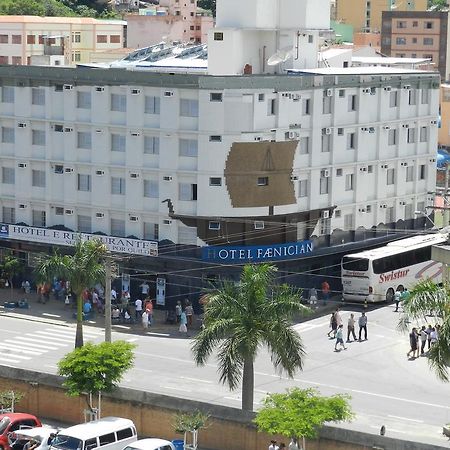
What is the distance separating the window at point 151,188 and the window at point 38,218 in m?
6.72

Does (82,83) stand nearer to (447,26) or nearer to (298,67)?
(298,67)

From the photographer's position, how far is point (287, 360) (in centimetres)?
5266

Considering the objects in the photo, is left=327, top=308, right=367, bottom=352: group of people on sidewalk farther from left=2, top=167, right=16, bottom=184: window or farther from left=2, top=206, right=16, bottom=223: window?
left=2, top=167, right=16, bottom=184: window

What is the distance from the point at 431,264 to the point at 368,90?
9861mm

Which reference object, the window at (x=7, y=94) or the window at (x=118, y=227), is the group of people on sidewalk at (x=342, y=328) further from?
the window at (x=7, y=94)

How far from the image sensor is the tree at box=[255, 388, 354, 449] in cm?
4781

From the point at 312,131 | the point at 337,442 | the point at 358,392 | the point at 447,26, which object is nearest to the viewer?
the point at 337,442

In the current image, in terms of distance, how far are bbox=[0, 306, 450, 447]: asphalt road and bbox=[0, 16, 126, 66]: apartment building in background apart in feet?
292

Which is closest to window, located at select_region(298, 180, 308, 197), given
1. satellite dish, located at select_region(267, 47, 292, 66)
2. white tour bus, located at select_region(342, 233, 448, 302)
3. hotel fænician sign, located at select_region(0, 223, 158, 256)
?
white tour bus, located at select_region(342, 233, 448, 302)

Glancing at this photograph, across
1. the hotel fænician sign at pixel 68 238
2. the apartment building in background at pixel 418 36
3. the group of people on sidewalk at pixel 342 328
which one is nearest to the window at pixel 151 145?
the hotel fænician sign at pixel 68 238

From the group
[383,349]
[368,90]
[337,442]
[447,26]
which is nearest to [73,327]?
[383,349]

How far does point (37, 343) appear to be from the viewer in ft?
232

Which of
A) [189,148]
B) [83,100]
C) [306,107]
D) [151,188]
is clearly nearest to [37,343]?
[151,188]

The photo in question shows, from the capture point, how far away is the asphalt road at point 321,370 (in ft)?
193
